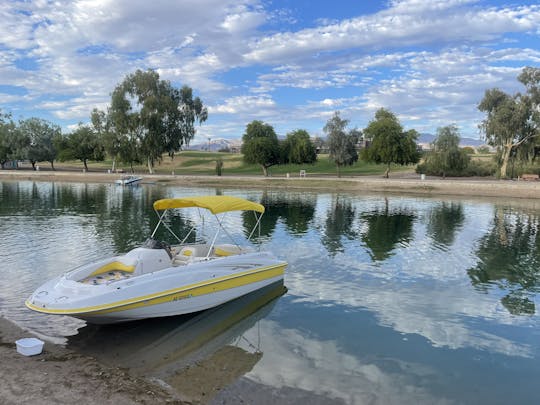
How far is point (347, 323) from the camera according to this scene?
44.5ft

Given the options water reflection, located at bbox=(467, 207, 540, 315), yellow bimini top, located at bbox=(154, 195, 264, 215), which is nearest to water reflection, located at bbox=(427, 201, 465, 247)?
water reflection, located at bbox=(467, 207, 540, 315)

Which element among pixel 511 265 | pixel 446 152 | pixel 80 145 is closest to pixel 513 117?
pixel 446 152

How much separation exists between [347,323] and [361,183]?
58722 mm

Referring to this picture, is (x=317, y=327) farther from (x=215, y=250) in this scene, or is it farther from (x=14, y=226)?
(x=14, y=226)

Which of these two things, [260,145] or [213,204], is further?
[260,145]

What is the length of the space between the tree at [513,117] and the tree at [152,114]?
53.3 m

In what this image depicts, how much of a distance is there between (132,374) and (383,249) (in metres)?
17.7

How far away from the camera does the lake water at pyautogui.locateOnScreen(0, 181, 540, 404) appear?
32.9ft

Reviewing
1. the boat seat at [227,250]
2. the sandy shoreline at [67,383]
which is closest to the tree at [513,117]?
the boat seat at [227,250]

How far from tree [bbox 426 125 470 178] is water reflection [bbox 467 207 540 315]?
45.4 metres

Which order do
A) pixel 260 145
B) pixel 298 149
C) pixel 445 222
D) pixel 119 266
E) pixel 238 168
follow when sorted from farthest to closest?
pixel 238 168, pixel 298 149, pixel 260 145, pixel 445 222, pixel 119 266

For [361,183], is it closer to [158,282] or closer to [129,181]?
[129,181]

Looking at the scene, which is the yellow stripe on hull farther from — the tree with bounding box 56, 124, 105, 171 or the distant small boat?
the tree with bounding box 56, 124, 105, 171

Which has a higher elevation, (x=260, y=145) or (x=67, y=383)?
(x=260, y=145)
